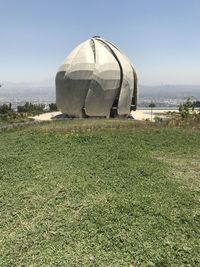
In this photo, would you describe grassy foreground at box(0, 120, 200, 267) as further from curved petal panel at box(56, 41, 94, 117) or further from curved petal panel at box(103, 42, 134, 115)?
curved petal panel at box(103, 42, 134, 115)

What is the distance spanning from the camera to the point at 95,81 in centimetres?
3141

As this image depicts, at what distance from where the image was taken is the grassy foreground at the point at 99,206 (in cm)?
623

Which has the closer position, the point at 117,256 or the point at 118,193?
the point at 117,256

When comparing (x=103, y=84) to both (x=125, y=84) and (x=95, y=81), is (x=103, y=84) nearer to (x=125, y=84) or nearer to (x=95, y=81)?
(x=95, y=81)

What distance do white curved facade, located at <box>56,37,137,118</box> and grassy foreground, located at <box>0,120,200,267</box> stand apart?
18.7m

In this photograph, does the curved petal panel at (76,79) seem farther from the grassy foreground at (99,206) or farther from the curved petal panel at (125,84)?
the grassy foreground at (99,206)

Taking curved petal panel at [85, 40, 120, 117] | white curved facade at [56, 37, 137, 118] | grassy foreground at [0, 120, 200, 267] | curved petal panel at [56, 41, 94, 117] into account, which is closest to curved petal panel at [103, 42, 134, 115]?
white curved facade at [56, 37, 137, 118]

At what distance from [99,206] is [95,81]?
24.4 metres

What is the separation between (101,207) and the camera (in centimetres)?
777

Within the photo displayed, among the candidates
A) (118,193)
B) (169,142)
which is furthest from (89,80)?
(118,193)

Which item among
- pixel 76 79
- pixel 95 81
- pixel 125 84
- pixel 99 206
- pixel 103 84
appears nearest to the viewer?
pixel 99 206

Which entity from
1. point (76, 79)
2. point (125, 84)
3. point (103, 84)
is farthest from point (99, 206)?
point (125, 84)

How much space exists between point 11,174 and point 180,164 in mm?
5346

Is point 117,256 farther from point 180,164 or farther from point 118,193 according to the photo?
point 180,164
